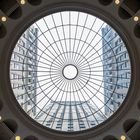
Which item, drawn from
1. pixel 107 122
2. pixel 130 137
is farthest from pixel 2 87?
pixel 130 137

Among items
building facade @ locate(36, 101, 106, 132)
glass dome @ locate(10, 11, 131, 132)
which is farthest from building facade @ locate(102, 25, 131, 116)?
building facade @ locate(36, 101, 106, 132)

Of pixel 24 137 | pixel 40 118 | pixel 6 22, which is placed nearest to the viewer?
pixel 6 22

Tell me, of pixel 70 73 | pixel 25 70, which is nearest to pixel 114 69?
pixel 70 73

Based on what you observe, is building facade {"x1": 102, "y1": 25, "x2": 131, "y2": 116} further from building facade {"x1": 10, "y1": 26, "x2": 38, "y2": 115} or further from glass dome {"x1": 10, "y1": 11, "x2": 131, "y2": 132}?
building facade {"x1": 10, "y1": 26, "x2": 38, "y2": 115}

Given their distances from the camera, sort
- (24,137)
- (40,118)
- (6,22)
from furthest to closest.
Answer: (40,118) < (24,137) < (6,22)

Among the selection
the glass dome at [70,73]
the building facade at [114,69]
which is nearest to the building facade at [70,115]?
the glass dome at [70,73]

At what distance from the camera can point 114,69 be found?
81.3 ft

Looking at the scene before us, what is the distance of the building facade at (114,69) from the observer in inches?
933

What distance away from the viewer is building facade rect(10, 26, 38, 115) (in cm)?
2370

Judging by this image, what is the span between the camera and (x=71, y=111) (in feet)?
83.5

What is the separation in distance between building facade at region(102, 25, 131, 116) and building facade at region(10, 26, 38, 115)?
15.3ft

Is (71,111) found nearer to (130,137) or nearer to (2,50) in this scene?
(130,137)

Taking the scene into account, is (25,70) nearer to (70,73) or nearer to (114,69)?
(70,73)

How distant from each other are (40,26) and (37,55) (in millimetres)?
2033
